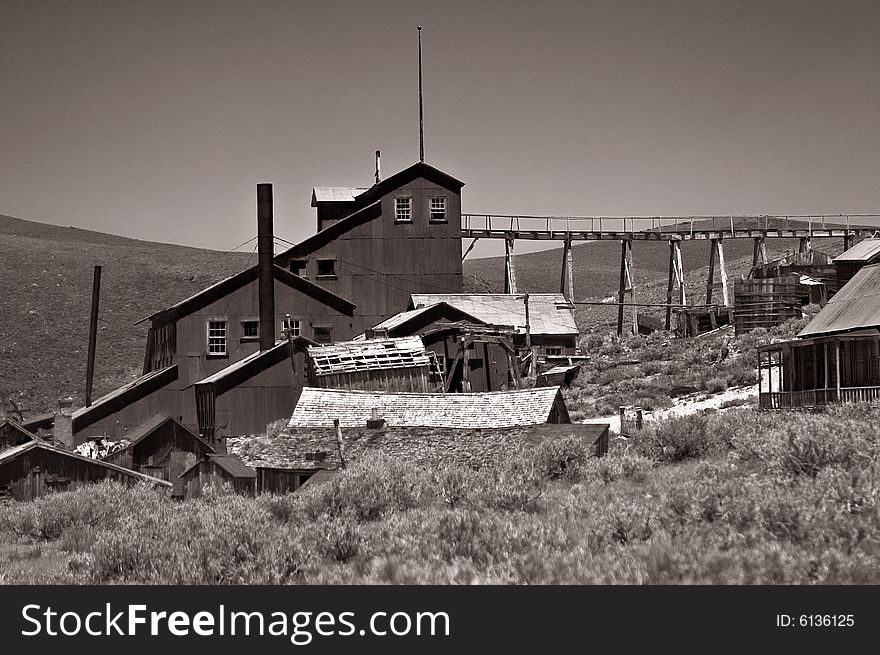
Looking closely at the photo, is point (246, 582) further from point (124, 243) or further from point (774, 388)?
point (124, 243)

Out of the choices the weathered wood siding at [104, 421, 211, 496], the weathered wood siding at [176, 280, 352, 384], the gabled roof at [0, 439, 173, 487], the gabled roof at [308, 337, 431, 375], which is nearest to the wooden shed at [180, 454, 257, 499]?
the gabled roof at [0, 439, 173, 487]

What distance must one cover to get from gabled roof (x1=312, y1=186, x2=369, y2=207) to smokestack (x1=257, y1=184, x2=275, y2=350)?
10.6 m

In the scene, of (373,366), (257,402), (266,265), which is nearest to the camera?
(373,366)

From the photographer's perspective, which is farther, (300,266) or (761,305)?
(761,305)

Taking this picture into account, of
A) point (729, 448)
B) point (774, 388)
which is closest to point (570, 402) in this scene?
point (774, 388)

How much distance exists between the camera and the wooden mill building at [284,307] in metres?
44.1

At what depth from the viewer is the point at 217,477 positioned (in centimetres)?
3083

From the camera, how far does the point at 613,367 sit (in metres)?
53.2

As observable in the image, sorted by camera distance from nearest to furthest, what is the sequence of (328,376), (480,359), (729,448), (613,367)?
(729,448) < (328,376) < (480,359) < (613,367)

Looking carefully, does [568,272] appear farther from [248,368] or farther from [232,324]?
[248,368]

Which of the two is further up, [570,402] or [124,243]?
[124,243]

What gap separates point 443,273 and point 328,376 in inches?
589

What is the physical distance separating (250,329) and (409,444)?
1912cm

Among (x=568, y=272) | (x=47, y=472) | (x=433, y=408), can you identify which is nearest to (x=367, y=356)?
(x=433, y=408)
